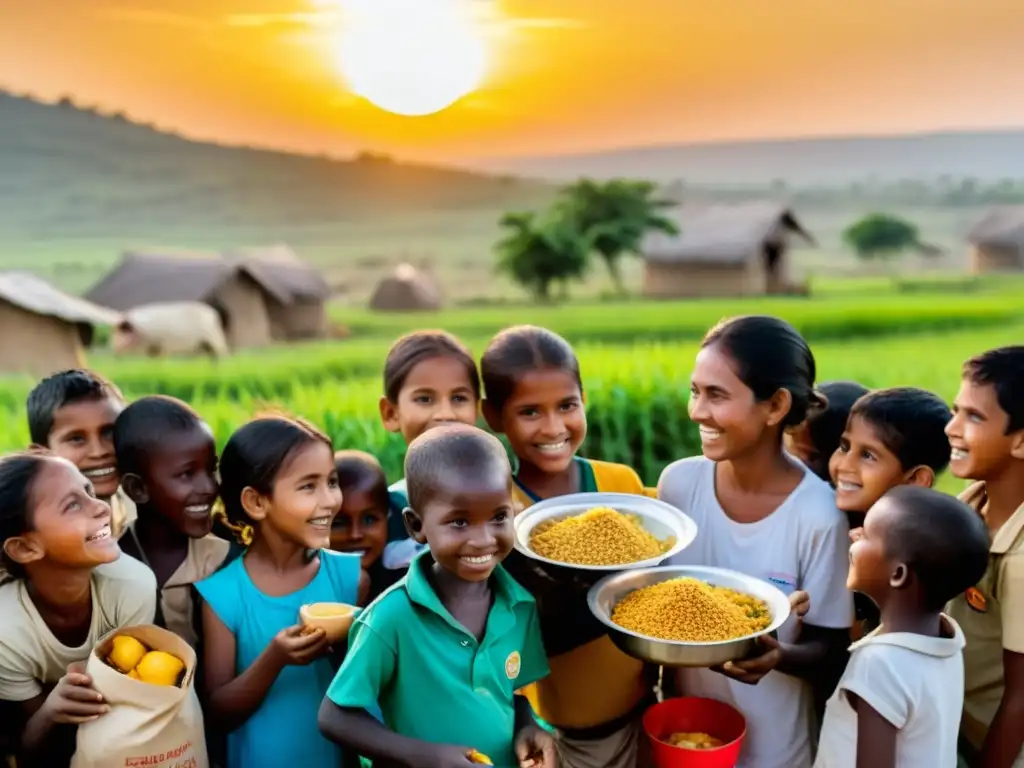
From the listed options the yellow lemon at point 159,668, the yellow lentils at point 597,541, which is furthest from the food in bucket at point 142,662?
the yellow lentils at point 597,541

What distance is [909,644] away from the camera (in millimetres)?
1935

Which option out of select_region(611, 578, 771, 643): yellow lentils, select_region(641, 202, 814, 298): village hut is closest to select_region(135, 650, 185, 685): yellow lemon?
select_region(611, 578, 771, 643): yellow lentils

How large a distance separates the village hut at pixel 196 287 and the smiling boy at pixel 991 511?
661 inches

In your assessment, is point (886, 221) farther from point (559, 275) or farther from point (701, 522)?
point (701, 522)

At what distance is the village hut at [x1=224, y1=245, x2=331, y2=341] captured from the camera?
19441 millimetres

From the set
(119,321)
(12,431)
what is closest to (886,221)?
(119,321)

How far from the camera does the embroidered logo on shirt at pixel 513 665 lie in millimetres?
1990

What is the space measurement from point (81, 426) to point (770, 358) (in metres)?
2.12

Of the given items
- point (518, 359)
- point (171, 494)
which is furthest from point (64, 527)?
point (518, 359)

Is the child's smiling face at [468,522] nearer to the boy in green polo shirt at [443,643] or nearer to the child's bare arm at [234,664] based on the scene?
the boy in green polo shirt at [443,643]

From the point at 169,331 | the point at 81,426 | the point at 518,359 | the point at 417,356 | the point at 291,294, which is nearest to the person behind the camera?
the point at 518,359

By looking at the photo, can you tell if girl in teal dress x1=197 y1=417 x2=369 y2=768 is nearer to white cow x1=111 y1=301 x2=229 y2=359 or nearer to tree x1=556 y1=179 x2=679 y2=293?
white cow x1=111 y1=301 x2=229 y2=359

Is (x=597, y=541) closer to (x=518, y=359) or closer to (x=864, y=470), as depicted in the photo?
(x=518, y=359)

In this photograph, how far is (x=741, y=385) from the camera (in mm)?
2420
